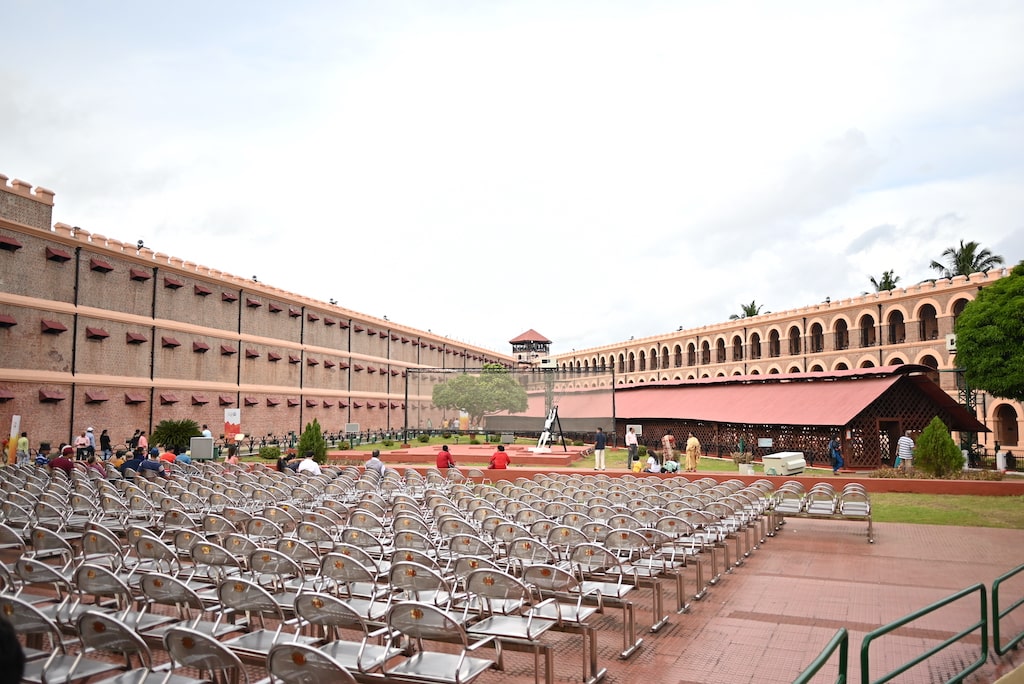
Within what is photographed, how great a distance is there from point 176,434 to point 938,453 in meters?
26.3

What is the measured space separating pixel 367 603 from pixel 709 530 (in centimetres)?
587

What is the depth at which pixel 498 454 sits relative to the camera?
21672 millimetres

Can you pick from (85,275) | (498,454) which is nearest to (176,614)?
(498,454)

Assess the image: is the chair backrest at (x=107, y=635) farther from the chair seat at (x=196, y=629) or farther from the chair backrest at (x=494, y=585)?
the chair backrest at (x=494, y=585)

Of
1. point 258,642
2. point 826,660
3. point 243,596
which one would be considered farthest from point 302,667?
point 826,660

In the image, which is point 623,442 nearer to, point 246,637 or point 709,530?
point 709,530

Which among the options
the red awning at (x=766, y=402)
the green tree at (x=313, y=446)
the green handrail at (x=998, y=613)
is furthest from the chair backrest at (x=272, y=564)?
the red awning at (x=766, y=402)

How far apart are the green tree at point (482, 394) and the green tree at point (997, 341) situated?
79.0 ft

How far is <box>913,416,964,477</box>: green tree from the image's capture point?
66.5ft

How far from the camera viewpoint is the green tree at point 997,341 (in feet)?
101

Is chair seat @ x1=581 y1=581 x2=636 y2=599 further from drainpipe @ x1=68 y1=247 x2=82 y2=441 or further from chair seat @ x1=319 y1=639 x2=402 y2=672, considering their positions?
drainpipe @ x1=68 y1=247 x2=82 y2=441

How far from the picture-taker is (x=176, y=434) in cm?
2698

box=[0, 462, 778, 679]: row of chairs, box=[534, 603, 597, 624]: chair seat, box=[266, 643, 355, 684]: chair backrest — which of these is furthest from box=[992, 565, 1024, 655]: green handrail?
box=[266, 643, 355, 684]: chair backrest

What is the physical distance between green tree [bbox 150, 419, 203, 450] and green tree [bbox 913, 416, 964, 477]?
25.4m
